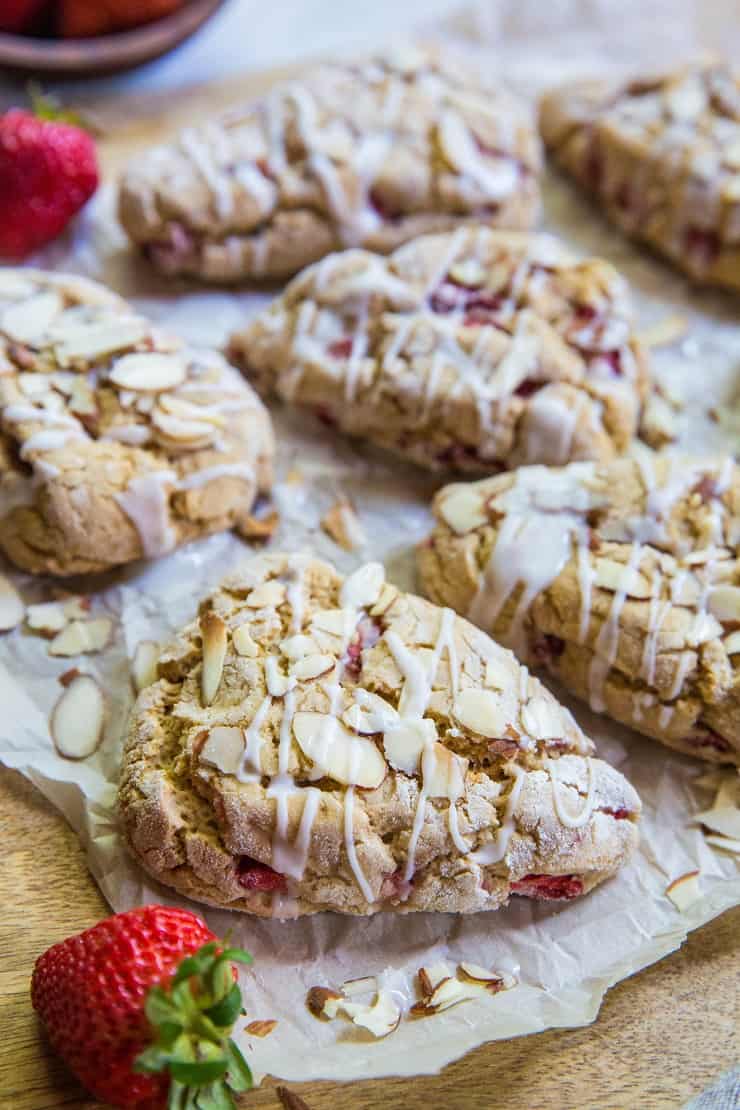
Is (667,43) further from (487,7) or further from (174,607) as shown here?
(174,607)

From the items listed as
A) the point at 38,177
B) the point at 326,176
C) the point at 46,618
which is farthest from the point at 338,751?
the point at 38,177

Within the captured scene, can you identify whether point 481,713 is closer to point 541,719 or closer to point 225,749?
point 541,719

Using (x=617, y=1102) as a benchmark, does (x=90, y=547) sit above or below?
above

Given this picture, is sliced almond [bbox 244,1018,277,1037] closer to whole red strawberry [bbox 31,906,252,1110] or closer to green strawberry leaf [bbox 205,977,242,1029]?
whole red strawberry [bbox 31,906,252,1110]

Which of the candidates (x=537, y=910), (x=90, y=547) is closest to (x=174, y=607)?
(x=90, y=547)

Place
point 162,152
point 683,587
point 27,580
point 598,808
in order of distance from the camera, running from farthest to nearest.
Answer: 1. point 162,152
2. point 27,580
3. point 683,587
4. point 598,808

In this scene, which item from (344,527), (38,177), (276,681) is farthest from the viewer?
(38,177)
